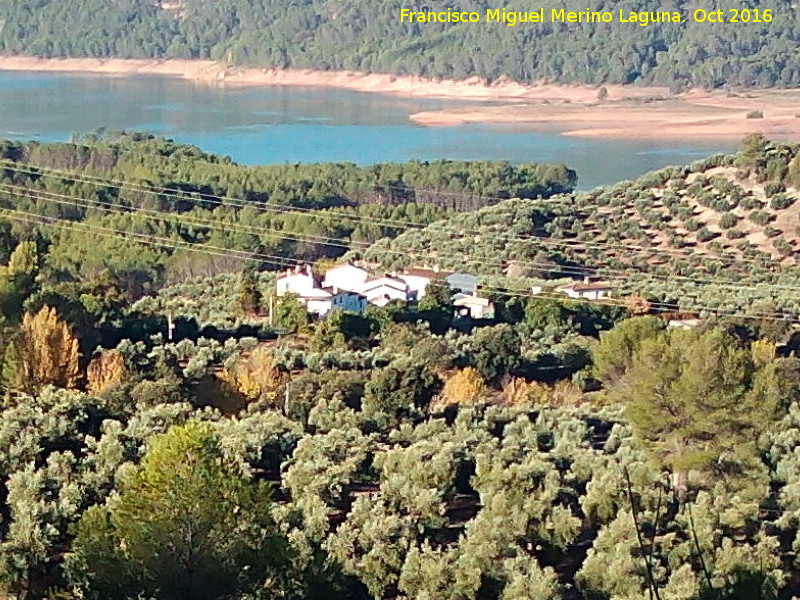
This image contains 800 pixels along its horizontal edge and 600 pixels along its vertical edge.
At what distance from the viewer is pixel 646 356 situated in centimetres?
998

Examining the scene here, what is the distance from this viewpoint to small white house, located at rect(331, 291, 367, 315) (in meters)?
18.6

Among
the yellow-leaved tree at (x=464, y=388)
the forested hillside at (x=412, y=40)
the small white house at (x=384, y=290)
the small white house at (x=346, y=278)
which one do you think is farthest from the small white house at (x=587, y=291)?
the forested hillside at (x=412, y=40)

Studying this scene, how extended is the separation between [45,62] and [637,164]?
68965mm

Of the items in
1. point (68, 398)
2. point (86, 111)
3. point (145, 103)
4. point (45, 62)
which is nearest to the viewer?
point (68, 398)

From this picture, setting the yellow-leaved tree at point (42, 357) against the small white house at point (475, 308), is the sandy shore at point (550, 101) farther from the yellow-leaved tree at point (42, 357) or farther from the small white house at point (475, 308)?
the yellow-leaved tree at point (42, 357)

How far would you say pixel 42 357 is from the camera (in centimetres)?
1209

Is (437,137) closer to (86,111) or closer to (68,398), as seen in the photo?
(86,111)

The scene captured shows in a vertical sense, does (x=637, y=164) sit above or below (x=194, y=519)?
below

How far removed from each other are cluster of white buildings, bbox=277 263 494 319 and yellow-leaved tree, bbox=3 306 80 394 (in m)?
5.96

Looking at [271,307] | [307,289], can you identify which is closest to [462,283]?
[307,289]

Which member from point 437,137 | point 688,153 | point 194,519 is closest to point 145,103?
point 437,137

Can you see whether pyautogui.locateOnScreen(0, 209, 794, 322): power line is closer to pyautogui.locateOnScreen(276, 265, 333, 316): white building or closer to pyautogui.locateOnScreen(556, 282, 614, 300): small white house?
pyautogui.locateOnScreen(556, 282, 614, 300): small white house

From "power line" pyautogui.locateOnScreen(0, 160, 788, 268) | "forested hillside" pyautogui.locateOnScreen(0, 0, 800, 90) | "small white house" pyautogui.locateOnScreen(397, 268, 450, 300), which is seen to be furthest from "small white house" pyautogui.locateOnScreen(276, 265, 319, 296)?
"forested hillside" pyautogui.locateOnScreen(0, 0, 800, 90)

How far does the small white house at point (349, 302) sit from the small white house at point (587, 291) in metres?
2.97
